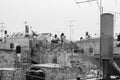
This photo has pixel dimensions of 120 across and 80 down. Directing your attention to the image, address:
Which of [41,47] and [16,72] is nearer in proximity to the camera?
[16,72]

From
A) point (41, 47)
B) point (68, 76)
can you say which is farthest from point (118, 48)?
point (68, 76)

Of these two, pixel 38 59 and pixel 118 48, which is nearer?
pixel 38 59

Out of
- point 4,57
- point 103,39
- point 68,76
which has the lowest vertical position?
point 68,76

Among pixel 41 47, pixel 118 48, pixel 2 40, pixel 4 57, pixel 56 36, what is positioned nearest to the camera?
pixel 4 57

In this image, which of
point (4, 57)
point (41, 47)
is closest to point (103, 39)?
point (4, 57)

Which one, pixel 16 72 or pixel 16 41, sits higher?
pixel 16 41

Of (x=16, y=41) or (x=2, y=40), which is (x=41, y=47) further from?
(x=2, y=40)

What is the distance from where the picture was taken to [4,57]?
659 inches

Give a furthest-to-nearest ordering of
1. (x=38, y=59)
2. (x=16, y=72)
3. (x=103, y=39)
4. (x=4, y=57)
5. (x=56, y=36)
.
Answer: (x=56, y=36), (x=38, y=59), (x=4, y=57), (x=16, y=72), (x=103, y=39)

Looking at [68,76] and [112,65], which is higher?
[112,65]

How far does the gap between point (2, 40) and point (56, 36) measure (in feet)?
24.6

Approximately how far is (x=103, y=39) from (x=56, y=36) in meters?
24.1

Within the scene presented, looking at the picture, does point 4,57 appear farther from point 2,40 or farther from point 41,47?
point 2,40

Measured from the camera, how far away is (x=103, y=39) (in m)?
5.71
